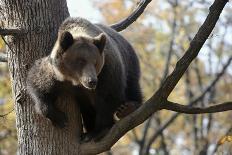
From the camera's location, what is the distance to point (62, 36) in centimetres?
544

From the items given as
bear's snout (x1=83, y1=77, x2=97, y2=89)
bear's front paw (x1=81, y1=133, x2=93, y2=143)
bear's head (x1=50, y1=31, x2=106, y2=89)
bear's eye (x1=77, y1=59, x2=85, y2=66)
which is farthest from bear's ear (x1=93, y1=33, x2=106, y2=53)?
bear's front paw (x1=81, y1=133, x2=93, y2=143)

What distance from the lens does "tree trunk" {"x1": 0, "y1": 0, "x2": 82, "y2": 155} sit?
5.52 m

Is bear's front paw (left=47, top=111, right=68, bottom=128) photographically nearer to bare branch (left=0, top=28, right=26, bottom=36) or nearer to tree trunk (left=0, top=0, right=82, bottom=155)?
tree trunk (left=0, top=0, right=82, bottom=155)

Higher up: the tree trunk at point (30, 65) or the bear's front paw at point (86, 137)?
the tree trunk at point (30, 65)

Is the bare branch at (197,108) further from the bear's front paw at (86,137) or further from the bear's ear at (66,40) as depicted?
the bear's ear at (66,40)

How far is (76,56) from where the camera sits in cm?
552

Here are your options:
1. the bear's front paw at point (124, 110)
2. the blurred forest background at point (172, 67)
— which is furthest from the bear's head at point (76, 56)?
the blurred forest background at point (172, 67)

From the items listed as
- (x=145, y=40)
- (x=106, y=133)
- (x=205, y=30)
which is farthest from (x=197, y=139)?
(x=205, y=30)

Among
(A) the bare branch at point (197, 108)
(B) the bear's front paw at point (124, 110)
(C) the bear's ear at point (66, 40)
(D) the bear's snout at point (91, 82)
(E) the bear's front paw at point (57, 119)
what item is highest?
(C) the bear's ear at point (66, 40)

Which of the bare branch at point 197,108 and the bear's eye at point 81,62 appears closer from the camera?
the bare branch at point 197,108

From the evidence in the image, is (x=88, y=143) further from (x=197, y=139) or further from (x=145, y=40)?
(x=145, y=40)

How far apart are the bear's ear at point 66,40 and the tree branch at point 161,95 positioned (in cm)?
104

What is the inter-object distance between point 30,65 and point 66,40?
59 cm

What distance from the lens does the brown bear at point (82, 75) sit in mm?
5504
